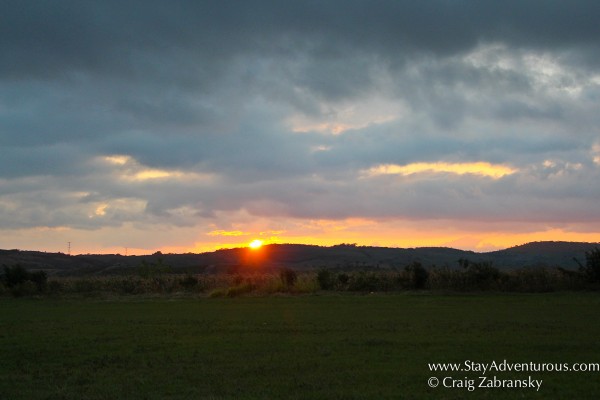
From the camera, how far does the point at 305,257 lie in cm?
17838

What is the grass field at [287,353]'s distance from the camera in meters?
13.5

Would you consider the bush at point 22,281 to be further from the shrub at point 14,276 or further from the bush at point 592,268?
the bush at point 592,268

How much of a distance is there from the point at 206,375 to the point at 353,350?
5.01 metres

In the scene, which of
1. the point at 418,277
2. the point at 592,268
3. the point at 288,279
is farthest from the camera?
the point at 288,279

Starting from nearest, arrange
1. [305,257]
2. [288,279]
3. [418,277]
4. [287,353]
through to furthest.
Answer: [287,353] → [418,277] → [288,279] → [305,257]

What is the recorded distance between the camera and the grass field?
13469 mm

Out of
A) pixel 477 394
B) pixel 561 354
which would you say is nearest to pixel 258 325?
pixel 561 354

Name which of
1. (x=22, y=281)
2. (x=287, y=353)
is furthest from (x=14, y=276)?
(x=287, y=353)

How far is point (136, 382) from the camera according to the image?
47.7 ft

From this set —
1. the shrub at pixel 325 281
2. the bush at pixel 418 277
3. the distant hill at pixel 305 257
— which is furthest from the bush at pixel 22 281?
the distant hill at pixel 305 257

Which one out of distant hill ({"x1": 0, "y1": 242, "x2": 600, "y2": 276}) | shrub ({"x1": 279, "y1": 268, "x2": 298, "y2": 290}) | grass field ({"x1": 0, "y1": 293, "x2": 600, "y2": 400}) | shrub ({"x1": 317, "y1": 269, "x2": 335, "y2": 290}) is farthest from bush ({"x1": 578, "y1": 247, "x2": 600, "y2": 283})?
distant hill ({"x1": 0, "y1": 242, "x2": 600, "y2": 276})

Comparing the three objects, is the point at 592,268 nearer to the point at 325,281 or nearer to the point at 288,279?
the point at 325,281

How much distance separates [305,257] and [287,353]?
6331 inches

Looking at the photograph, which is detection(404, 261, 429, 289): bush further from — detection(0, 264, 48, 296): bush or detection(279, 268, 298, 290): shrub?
detection(0, 264, 48, 296): bush
